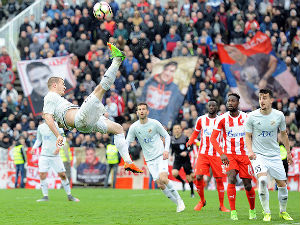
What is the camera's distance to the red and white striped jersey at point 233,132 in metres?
12.5

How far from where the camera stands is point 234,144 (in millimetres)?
12445

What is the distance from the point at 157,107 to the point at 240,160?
429 inches

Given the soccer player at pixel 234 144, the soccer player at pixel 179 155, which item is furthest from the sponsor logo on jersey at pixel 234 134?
the soccer player at pixel 179 155

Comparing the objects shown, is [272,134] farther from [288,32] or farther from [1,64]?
[1,64]

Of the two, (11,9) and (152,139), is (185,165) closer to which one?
(152,139)

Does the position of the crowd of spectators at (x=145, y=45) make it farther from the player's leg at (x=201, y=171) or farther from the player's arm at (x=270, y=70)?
the player's leg at (x=201, y=171)

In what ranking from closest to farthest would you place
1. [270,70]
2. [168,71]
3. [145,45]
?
[270,70]
[168,71]
[145,45]

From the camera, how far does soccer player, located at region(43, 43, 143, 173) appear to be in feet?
35.0

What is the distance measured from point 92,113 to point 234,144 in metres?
3.21

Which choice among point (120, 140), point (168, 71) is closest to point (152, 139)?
point (120, 140)

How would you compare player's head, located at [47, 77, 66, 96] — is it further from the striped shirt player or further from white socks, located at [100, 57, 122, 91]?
the striped shirt player

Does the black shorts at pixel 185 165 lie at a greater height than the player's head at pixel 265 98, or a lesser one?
lesser

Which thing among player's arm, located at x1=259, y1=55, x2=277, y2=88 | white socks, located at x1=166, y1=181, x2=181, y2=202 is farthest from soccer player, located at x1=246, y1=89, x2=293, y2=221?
player's arm, located at x1=259, y1=55, x2=277, y2=88

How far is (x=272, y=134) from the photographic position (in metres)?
11.4
